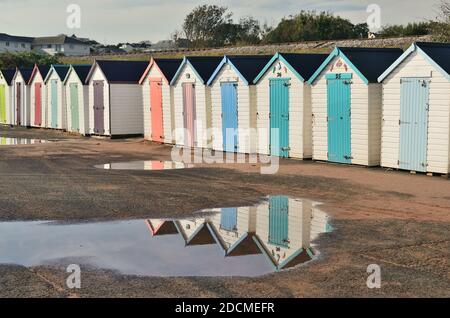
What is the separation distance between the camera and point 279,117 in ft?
62.7

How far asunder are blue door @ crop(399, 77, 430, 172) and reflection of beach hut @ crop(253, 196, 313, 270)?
14.1ft

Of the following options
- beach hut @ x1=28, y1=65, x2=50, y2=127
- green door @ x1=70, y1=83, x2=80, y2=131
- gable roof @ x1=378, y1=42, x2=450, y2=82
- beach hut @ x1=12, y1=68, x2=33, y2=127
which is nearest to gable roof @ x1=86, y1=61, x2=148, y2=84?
green door @ x1=70, y1=83, x2=80, y2=131

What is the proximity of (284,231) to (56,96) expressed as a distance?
24398mm

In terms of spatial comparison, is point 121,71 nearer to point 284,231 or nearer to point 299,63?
point 299,63

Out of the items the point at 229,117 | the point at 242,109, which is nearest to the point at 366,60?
the point at 242,109

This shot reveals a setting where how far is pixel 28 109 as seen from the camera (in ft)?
117

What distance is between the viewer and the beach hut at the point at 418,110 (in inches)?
574

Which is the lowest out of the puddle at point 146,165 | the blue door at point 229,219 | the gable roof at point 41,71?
the blue door at point 229,219

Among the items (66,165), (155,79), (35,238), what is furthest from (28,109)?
(35,238)

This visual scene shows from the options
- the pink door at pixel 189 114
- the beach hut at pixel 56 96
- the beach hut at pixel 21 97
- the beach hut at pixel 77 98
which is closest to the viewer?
the pink door at pixel 189 114

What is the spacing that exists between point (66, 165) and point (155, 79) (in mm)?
7844

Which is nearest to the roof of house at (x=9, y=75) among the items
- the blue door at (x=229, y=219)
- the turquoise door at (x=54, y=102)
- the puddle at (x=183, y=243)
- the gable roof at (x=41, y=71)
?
the gable roof at (x=41, y=71)

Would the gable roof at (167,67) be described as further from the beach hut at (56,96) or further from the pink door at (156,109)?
the beach hut at (56,96)

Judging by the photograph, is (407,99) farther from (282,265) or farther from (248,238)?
(282,265)
